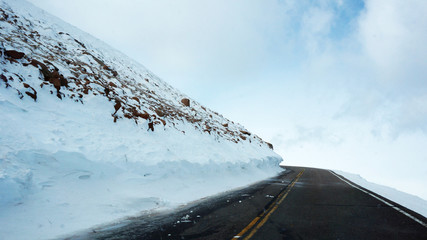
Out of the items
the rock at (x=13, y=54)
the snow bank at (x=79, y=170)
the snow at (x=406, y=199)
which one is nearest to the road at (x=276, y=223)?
the snow at (x=406, y=199)

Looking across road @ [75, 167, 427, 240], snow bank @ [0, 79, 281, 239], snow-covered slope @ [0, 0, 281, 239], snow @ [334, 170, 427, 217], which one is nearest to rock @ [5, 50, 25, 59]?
snow-covered slope @ [0, 0, 281, 239]

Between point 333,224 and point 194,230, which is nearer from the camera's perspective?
point 194,230

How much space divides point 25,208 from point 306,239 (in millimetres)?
6234

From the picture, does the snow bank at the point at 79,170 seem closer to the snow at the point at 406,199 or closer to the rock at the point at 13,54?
the rock at the point at 13,54

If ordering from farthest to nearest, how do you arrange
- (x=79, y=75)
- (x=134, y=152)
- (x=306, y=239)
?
(x=79, y=75) < (x=134, y=152) < (x=306, y=239)

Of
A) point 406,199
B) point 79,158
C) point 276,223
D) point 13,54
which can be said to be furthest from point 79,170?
point 406,199

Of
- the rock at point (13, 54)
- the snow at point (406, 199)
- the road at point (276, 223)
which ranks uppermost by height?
the rock at point (13, 54)

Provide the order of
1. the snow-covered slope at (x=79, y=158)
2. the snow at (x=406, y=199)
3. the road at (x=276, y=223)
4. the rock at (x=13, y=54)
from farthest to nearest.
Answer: the rock at (x=13, y=54) < the snow at (x=406, y=199) < the snow-covered slope at (x=79, y=158) < the road at (x=276, y=223)

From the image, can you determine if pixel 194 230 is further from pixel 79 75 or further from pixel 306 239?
pixel 79 75

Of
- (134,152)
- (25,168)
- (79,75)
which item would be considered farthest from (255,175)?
(25,168)

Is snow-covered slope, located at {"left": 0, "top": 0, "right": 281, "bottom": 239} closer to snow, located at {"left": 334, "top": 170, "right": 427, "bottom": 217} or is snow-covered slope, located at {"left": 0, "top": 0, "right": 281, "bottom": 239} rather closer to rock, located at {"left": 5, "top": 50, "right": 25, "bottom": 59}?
rock, located at {"left": 5, "top": 50, "right": 25, "bottom": 59}

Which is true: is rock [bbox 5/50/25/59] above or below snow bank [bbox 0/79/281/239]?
above

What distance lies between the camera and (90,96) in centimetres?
1196

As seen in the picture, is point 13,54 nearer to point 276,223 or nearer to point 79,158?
point 79,158
